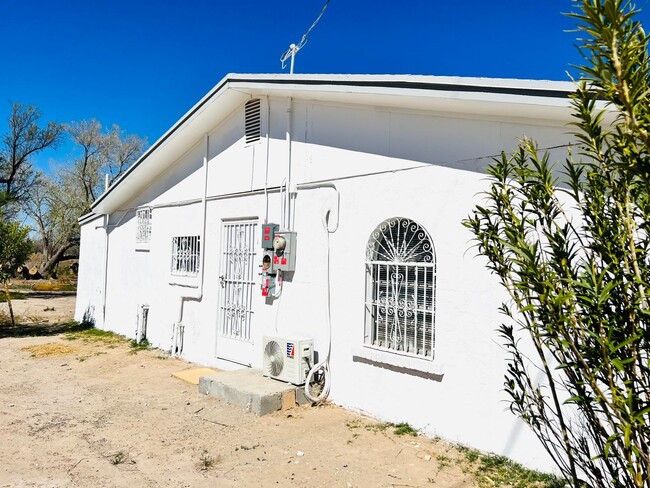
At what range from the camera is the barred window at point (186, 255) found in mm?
9211

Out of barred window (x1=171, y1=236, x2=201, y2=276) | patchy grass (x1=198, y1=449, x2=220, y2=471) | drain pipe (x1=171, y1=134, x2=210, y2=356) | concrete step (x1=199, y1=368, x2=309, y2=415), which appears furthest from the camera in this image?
barred window (x1=171, y1=236, x2=201, y2=276)

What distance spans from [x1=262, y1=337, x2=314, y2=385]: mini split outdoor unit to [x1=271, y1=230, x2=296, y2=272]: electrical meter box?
1.01 meters

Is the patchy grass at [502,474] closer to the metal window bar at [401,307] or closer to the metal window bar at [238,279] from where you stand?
the metal window bar at [401,307]

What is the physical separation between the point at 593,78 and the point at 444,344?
359 cm

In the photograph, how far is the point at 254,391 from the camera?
6.07m

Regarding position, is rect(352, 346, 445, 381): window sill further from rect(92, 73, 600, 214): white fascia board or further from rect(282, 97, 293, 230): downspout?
rect(92, 73, 600, 214): white fascia board

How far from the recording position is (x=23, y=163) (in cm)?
2903

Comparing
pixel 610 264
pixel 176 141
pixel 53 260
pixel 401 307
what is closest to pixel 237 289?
pixel 176 141

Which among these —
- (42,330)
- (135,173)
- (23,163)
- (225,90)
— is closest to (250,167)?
(225,90)

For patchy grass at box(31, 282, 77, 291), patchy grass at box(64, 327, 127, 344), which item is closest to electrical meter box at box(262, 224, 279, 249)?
patchy grass at box(64, 327, 127, 344)

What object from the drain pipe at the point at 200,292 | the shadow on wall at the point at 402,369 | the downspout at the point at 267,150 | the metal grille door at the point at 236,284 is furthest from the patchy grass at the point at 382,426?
the drain pipe at the point at 200,292

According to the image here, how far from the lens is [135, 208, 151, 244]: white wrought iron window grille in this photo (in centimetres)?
1102

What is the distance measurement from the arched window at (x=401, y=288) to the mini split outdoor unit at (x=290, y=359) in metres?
0.92

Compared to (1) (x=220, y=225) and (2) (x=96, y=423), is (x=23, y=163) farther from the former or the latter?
(2) (x=96, y=423)
